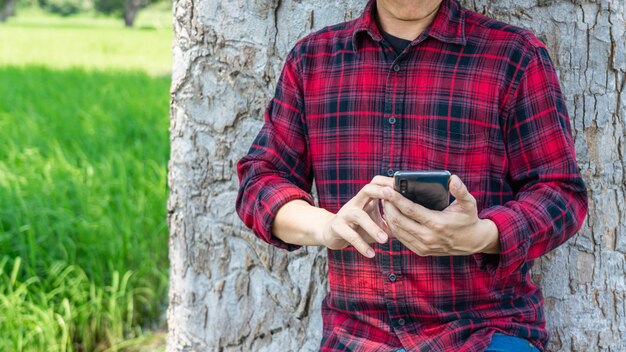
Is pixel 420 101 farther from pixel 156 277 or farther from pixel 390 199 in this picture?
pixel 156 277

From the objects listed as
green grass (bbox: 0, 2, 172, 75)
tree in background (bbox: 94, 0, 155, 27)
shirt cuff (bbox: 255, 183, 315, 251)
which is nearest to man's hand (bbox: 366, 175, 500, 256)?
shirt cuff (bbox: 255, 183, 315, 251)

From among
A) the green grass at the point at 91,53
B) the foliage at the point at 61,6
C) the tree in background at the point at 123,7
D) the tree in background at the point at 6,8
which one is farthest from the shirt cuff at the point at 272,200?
the foliage at the point at 61,6

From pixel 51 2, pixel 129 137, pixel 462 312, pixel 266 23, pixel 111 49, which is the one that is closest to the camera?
pixel 462 312

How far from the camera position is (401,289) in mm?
1636

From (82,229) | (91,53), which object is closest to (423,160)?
(82,229)

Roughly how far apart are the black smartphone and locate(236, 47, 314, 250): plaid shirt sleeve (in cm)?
37

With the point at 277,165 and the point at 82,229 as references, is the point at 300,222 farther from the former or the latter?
the point at 82,229

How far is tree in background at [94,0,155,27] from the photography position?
1664 inches

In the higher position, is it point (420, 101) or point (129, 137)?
point (420, 101)

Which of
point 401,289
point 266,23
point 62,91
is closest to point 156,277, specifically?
point 266,23

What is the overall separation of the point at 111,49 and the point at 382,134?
1356 centimetres

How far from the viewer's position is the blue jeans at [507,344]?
5.12 ft

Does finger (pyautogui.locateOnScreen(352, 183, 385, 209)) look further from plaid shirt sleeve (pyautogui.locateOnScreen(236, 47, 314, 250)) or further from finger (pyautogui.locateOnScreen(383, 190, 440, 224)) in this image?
plaid shirt sleeve (pyautogui.locateOnScreen(236, 47, 314, 250))

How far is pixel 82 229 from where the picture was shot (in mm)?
3854
